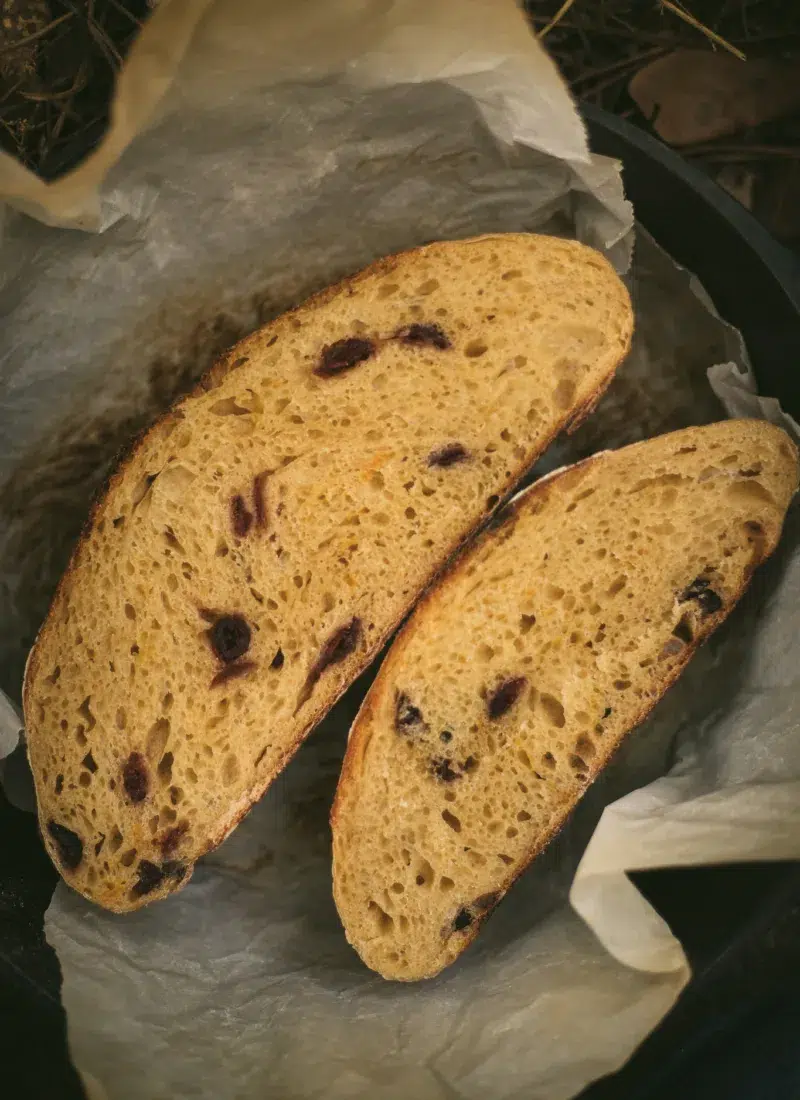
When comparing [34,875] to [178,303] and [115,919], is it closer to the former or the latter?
[115,919]

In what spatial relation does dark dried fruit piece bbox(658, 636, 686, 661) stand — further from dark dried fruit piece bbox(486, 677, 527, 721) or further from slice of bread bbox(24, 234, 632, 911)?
slice of bread bbox(24, 234, 632, 911)

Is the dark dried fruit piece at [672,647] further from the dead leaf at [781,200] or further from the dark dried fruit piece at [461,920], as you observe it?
the dead leaf at [781,200]

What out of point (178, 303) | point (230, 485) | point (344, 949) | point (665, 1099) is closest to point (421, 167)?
point (178, 303)

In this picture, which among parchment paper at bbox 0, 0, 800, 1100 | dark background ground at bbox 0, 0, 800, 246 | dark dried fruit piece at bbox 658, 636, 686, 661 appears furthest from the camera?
dark background ground at bbox 0, 0, 800, 246

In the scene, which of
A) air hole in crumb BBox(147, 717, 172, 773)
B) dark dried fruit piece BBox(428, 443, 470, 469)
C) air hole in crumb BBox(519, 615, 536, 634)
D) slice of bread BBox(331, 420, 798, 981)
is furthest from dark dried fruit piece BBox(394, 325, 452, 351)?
air hole in crumb BBox(147, 717, 172, 773)

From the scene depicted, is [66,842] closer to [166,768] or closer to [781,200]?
[166,768]

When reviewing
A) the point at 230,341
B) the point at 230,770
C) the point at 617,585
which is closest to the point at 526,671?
the point at 617,585
